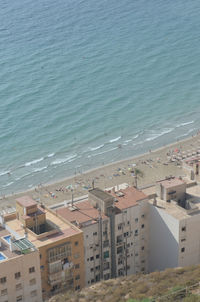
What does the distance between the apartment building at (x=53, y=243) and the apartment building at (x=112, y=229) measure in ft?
5.99

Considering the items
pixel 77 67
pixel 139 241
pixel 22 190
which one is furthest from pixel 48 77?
pixel 139 241

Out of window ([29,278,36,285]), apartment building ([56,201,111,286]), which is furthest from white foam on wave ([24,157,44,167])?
window ([29,278,36,285])

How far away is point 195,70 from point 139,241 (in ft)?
296

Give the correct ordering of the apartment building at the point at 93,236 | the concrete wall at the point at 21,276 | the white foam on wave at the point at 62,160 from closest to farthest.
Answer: the concrete wall at the point at 21,276 < the apartment building at the point at 93,236 < the white foam on wave at the point at 62,160

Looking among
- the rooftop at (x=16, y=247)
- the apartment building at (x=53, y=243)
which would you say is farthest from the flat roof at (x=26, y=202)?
the rooftop at (x=16, y=247)

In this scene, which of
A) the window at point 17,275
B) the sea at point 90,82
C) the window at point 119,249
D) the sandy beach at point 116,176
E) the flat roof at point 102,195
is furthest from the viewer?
the sea at point 90,82

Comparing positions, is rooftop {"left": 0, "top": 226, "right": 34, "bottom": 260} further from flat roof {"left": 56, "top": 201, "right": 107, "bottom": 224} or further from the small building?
the small building

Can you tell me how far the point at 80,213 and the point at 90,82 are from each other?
8155 centimetres

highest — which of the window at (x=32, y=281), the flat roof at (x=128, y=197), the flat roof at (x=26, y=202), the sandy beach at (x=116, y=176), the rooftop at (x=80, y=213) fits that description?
the flat roof at (x=26, y=202)

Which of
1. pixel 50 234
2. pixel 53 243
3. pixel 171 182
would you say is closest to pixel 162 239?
pixel 171 182

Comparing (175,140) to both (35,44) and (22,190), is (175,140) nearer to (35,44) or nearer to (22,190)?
(22,190)

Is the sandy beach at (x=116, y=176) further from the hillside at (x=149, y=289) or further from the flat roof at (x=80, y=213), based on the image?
the hillside at (x=149, y=289)

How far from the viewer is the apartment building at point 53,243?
57.4m

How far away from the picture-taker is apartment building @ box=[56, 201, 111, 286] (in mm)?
61531
